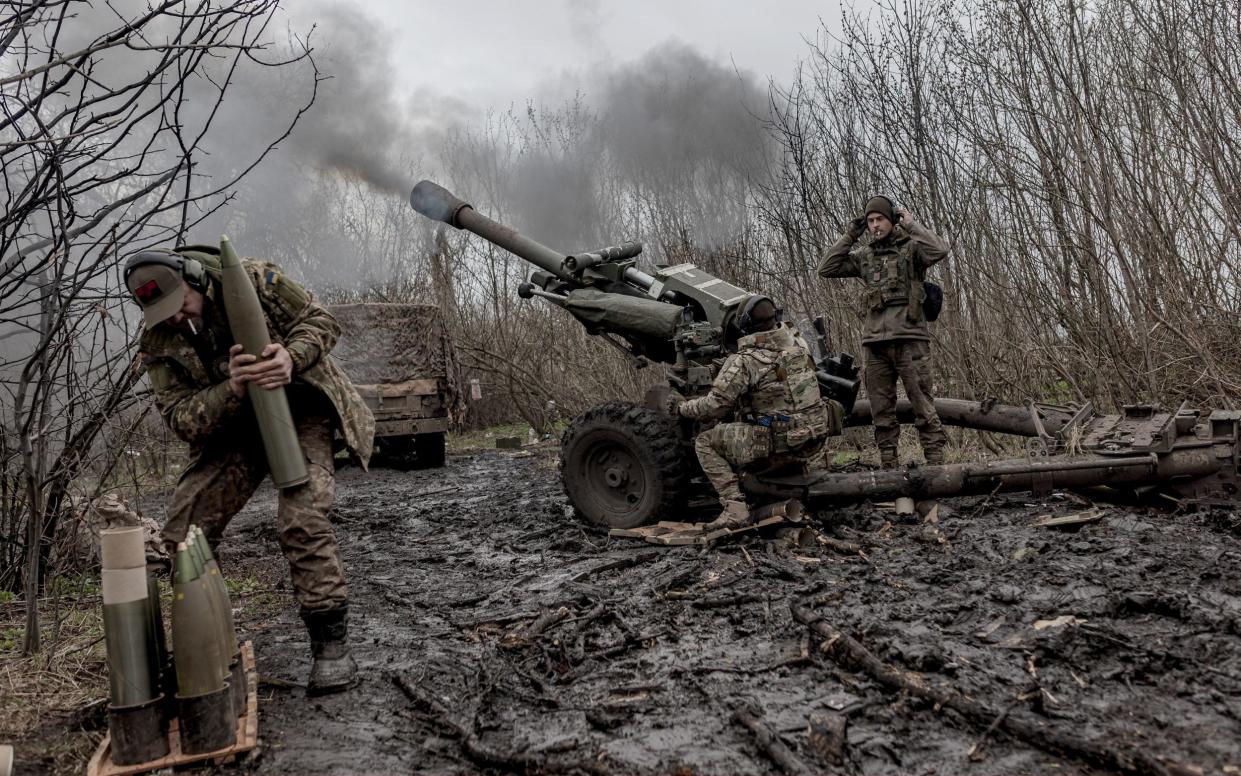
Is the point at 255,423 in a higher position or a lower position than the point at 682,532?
higher

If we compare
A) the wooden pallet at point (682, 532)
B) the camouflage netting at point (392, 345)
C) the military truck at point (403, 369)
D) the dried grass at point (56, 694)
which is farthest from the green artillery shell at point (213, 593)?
the camouflage netting at point (392, 345)

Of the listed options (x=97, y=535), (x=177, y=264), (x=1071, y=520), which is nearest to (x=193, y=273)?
(x=177, y=264)

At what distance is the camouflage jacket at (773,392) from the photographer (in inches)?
225

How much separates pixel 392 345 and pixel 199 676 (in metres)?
8.79

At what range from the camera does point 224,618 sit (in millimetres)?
2955

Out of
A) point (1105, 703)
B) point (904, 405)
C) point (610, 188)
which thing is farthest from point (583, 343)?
point (1105, 703)

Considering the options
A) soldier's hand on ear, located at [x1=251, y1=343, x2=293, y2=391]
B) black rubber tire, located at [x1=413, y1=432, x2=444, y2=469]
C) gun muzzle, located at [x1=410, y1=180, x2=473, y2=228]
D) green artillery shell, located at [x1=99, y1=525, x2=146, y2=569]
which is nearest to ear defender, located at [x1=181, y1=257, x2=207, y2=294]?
soldier's hand on ear, located at [x1=251, y1=343, x2=293, y2=391]

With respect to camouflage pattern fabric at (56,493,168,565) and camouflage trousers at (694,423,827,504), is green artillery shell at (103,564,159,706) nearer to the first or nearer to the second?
camouflage pattern fabric at (56,493,168,565)

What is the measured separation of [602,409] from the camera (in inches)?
A: 251

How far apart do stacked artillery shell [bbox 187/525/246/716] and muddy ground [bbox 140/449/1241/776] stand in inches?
6.5

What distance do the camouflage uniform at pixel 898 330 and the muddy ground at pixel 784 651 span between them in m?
0.96

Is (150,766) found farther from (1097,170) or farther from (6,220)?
(1097,170)

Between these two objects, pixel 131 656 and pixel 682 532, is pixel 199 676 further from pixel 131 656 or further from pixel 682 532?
pixel 682 532

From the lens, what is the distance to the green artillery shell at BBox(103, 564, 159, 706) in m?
2.76
